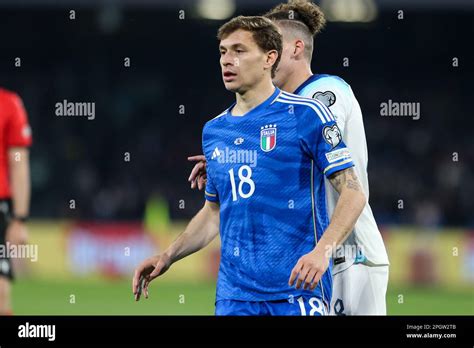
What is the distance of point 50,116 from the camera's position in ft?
69.2

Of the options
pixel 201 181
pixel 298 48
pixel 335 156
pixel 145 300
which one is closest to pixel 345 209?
pixel 335 156

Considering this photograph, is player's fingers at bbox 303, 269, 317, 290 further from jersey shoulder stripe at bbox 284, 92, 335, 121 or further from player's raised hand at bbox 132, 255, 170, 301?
player's raised hand at bbox 132, 255, 170, 301

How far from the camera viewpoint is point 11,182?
306 inches

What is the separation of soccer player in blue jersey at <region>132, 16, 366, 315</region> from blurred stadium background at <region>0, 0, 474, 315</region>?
11.3 m

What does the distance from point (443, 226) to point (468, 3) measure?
176 inches

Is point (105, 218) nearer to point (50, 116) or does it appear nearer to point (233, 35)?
point (50, 116)

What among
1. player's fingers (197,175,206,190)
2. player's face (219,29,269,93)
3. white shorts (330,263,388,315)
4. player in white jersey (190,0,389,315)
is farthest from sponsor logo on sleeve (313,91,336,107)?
white shorts (330,263,388,315)

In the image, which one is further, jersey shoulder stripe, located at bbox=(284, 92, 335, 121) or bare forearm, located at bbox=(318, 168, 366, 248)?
jersey shoulder stripe, located at bbox=(284, 92, 335, 121)

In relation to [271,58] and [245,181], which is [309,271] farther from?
[271,58]

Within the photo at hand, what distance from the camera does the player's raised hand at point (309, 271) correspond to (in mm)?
3934

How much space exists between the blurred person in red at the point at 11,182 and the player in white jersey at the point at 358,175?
3020 mm

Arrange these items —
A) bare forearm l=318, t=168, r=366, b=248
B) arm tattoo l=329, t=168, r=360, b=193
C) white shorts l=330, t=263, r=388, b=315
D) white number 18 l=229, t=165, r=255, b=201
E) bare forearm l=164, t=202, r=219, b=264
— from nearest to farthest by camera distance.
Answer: bare forearm l=318, t=168, r=366, b=248 → arm tattoo l=329, t=168, r=360, b=193 → white number 18 l=229, t=165, r=255, b=201 → bare forearm l=164, t=202, r=219, b=264 → white shorts l=330, t=263, r=388, b=315

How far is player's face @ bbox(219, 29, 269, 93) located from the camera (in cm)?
444
